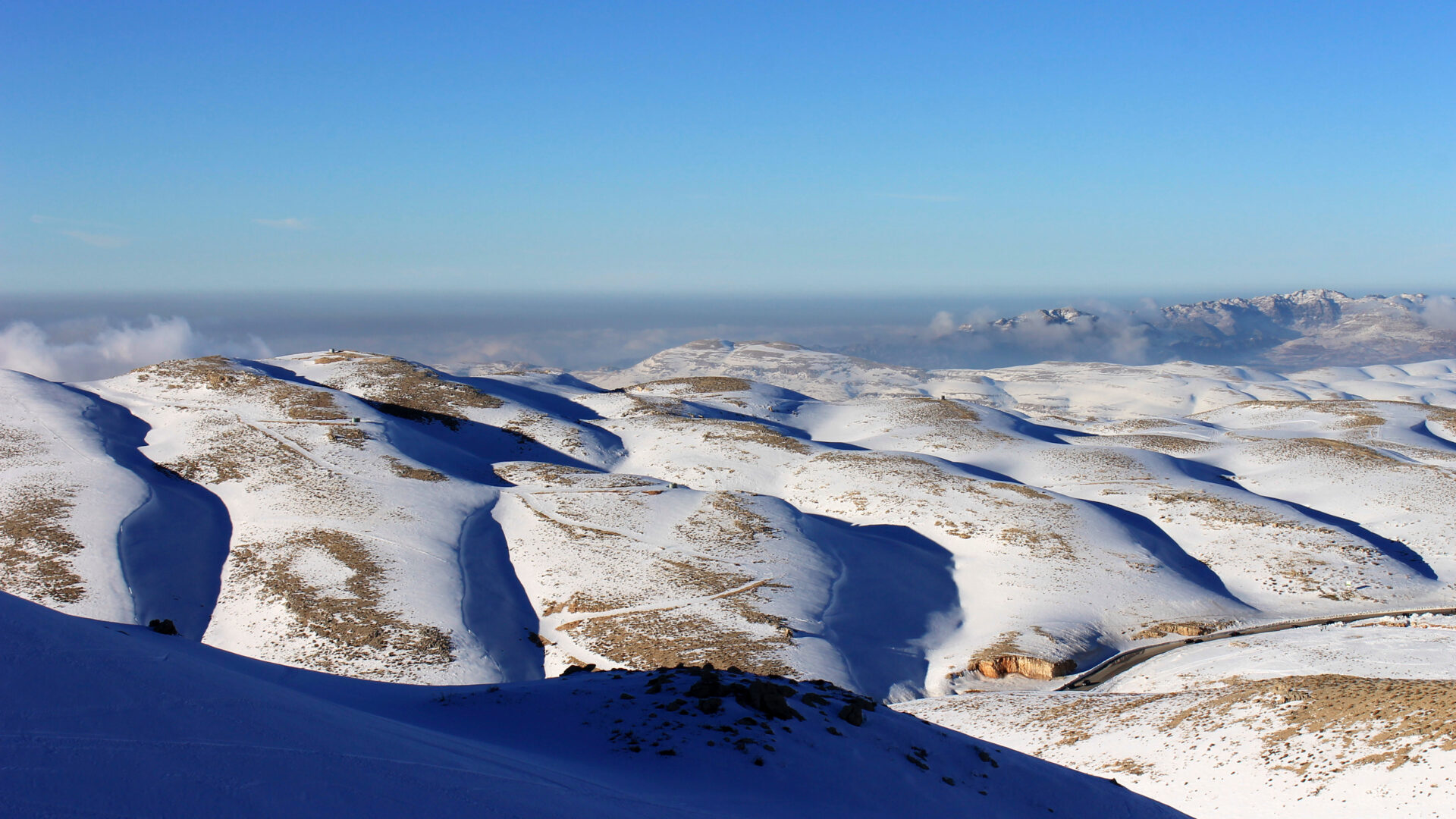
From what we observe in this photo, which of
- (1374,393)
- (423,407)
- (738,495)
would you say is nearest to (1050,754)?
(738,495)

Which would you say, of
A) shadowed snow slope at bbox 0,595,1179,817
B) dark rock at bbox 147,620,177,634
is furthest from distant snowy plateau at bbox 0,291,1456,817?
dark rock at bbox 147,620,177,634

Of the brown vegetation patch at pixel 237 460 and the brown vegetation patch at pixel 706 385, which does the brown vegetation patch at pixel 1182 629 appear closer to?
the brown vegetation patch at pixel 237 460

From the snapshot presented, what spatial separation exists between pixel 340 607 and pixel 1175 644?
34.2 metres

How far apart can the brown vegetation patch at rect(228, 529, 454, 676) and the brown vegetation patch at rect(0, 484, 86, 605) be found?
602 centimetres

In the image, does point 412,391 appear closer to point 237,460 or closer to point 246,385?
point 246,385

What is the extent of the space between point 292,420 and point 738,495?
108 ft

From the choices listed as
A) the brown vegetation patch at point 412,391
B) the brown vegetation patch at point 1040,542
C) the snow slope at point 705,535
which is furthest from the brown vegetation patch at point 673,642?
the brown vegetation patch at point 412,391

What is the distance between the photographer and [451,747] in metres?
11.2

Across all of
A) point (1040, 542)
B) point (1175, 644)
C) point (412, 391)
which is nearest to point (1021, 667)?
point (1175, 644)

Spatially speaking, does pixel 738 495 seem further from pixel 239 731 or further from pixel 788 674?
pixel 239 731

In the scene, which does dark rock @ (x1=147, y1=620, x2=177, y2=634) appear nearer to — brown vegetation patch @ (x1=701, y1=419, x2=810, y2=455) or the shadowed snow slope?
the shadowed snow slope

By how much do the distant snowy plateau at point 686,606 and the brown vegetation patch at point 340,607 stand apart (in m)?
0.16

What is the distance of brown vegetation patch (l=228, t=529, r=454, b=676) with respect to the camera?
2808 centimetres

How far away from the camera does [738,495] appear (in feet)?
158
